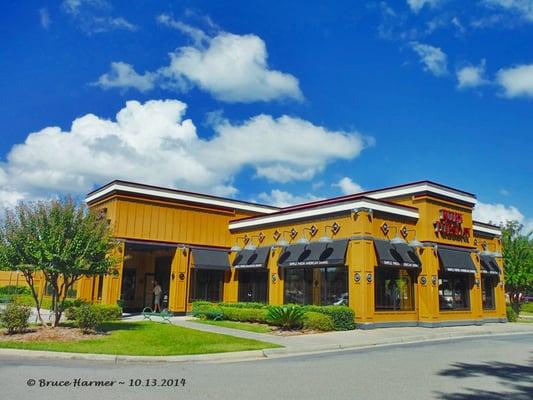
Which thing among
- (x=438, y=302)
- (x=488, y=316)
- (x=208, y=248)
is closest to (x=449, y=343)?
(x=438, y=302)

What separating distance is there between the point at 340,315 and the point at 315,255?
4.29 m

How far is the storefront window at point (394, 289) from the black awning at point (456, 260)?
1848 millimetres

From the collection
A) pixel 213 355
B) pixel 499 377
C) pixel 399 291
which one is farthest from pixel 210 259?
pixel 499 377

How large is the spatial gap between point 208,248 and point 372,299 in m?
11.9

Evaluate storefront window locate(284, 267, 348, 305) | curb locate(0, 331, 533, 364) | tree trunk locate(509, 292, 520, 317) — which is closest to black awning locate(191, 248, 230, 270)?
storefront window locate(284, 267, 348, 305)

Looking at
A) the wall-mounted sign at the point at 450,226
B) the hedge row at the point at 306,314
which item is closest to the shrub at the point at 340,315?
the hedge row at the point at 306,314

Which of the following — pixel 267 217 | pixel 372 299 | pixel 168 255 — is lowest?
pixel 372 299

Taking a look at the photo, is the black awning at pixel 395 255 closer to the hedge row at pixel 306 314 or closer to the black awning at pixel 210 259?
the hedge row at pixel 306 314

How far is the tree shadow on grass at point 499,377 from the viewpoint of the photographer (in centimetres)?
884

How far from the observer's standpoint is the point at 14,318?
15859 mm

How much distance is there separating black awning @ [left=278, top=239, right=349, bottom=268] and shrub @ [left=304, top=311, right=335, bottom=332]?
11.7ft

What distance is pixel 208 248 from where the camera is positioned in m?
30.9

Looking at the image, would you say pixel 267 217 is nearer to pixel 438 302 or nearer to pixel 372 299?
pixel 372 299

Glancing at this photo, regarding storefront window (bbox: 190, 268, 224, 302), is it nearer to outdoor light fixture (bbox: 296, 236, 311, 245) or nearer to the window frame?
outdoor light fixture (bbox: 296, 236, 311, 245)
